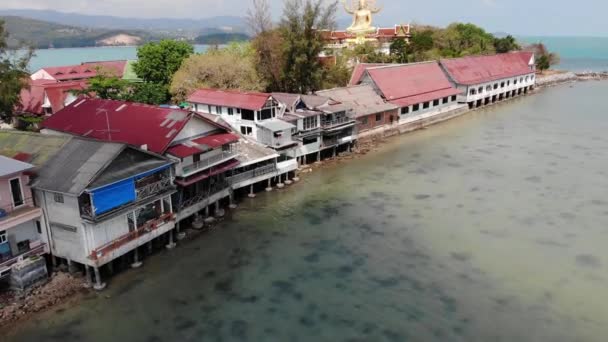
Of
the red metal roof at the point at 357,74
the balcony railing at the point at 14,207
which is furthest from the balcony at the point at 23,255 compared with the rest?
the red metal roof at the point at 357,74

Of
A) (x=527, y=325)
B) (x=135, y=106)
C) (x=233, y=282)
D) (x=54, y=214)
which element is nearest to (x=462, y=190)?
(x=527, y=325)

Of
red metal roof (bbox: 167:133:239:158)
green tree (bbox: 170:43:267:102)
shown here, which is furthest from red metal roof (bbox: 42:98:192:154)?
green tree (bbox: 170:43:267:102)

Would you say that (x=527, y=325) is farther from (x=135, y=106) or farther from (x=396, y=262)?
(x=135, y=106)

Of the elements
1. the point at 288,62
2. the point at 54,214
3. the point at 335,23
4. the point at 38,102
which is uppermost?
the point at 335,23

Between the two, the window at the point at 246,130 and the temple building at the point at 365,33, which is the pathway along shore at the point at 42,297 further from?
the temple building at the point at 365,33

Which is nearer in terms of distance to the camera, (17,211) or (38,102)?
(17,211)

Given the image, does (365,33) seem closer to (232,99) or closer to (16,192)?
(232,99)
